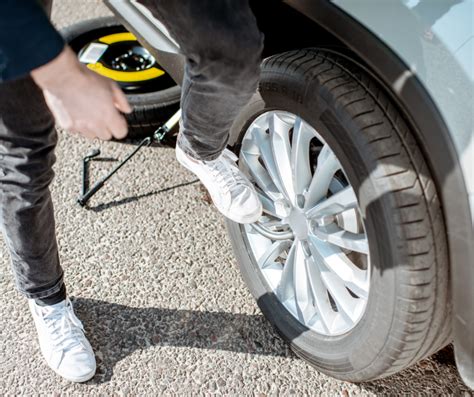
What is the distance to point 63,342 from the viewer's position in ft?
6.56

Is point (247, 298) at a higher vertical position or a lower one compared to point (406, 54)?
lower

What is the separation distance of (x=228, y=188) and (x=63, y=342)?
28.2 inches

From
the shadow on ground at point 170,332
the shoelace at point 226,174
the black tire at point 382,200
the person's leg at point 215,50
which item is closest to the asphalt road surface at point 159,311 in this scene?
the shadow on ground at point 170,332

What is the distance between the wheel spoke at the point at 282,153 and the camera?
188cm

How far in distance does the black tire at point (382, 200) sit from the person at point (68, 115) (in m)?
0.21

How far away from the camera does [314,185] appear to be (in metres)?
1.83

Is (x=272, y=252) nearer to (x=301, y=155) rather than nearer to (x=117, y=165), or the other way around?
(x=301, y=155)

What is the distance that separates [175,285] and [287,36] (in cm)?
96

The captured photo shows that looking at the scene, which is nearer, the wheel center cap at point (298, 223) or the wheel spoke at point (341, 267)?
the wheel spoke at point (341, 267)

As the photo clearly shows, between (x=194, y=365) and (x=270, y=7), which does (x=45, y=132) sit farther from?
(x=194, y=365)

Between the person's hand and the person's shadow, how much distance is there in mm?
1046

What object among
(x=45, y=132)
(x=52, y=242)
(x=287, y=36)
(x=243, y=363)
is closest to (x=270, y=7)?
(x=287, y=36)

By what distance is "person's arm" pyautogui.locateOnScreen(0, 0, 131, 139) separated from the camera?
1.10 meters

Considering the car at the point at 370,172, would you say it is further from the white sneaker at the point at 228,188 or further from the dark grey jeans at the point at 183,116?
the dark grey jeans at the point at 183,116
